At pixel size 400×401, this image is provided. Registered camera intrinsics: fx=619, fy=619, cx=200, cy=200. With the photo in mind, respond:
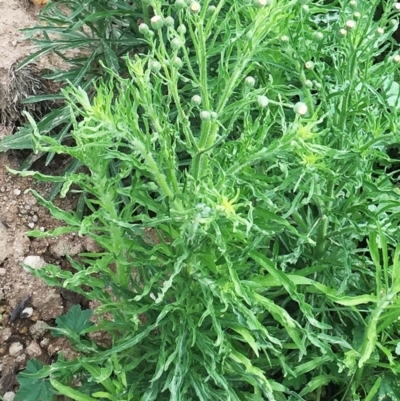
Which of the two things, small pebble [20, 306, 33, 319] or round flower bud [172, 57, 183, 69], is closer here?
round flower bud [172, 57, 183, 69]

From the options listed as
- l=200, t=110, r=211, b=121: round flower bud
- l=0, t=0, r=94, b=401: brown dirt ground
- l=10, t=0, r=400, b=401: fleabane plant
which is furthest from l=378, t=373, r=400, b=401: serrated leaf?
l=0, t=0, r=94, b=401: brown dirt ground

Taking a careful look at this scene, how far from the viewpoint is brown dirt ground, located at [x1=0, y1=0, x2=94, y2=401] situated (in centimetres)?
177

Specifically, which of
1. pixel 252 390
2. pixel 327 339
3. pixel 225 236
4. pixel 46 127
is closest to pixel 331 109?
pixel 225 236

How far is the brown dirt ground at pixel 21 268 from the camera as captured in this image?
1.77 m

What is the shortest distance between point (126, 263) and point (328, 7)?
2.71ft

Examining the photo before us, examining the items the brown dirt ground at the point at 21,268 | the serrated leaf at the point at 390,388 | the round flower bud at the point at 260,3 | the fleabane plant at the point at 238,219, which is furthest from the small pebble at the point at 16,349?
the round flower bud at the point at 260,3

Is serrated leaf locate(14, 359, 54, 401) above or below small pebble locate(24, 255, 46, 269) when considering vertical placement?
above

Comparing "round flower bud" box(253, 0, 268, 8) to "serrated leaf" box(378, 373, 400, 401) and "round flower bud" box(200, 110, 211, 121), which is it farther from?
"serrated leaf" box(378, 373, 400, 401)

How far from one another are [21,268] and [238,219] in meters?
1.05

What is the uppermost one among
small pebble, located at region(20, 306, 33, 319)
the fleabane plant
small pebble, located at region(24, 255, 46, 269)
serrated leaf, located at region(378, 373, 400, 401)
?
the fleabane plant

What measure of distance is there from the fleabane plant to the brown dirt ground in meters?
0.29

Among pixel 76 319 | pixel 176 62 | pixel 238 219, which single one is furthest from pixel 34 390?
pixel 176 62

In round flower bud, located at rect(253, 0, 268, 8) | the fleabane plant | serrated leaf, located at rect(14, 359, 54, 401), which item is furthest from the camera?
serrated leaf, located at rect(14, 359, 54, 401)

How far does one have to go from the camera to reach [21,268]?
190cm
